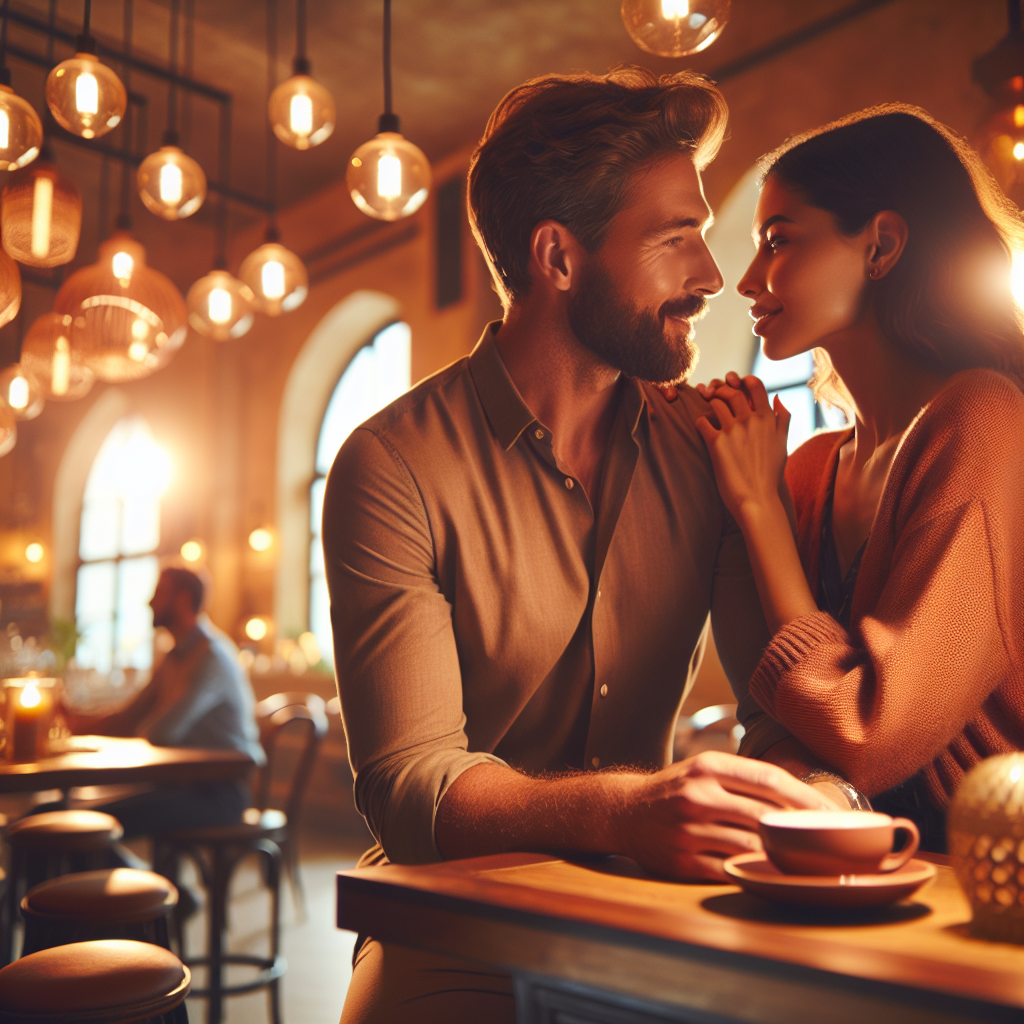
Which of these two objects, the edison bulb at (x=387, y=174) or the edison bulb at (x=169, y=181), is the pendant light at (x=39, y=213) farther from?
the edison bulb at (x=387, y=174)

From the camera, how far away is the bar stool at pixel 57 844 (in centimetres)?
299

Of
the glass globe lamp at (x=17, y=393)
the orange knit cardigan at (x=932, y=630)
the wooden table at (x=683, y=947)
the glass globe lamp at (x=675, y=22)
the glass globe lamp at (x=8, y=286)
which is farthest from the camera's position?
the glass globe lamp at (x=17, y=393)

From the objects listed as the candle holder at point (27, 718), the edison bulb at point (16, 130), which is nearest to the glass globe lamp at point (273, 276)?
the edison bulb at point (16, 130)

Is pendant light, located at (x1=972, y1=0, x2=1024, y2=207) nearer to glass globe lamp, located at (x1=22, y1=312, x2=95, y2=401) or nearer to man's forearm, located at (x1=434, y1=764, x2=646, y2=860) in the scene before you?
man's forearm, located at (x1=434, y1=764, x2=646, y2=860)

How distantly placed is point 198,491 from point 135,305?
25.4ft

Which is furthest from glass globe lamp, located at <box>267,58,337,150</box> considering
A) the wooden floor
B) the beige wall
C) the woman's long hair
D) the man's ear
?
the beige wall

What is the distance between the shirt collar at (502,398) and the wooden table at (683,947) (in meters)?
0.72

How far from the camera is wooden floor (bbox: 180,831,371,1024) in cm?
356

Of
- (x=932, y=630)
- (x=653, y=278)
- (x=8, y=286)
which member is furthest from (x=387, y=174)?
(x=932, y=630)

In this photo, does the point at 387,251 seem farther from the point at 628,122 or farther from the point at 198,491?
the point at 628,122

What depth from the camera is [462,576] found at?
141cm

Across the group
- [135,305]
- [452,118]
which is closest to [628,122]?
[135,305]

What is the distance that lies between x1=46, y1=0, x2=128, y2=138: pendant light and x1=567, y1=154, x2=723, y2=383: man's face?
171 centimetres

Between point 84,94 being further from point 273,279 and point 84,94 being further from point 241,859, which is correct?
point 241,859
